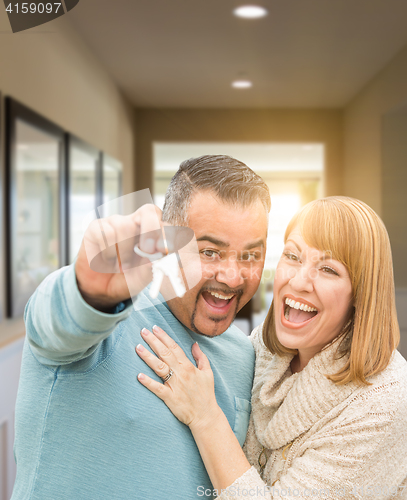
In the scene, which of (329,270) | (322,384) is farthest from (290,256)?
(322,384)

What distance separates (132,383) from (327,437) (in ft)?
0.71

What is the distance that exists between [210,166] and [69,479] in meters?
0.32

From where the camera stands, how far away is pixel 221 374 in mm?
499

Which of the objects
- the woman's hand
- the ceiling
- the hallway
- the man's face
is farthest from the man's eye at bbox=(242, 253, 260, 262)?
the ceiling

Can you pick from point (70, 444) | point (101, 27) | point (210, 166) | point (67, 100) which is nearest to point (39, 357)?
point (70, 444)

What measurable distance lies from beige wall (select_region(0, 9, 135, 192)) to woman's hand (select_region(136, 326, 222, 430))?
2.00 ft

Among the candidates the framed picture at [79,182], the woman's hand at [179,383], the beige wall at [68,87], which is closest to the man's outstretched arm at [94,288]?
the woman's hand at [179,383]

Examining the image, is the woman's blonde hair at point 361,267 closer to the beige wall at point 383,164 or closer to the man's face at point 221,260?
the man's face at point 221,260

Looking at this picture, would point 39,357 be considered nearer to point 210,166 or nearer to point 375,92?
point 210,166

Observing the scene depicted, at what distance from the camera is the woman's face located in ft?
1.54

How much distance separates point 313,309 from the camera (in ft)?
1.60

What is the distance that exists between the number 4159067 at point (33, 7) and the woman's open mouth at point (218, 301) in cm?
46

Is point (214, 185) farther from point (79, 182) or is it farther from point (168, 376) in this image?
point (79, 182)

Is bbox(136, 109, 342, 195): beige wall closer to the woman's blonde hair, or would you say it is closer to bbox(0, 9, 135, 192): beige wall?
bbox(0, 9, 135, 192): beige wall
